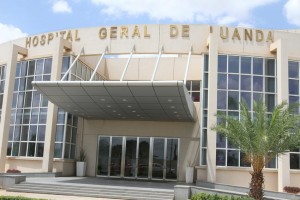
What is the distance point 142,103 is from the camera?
22.1 meters

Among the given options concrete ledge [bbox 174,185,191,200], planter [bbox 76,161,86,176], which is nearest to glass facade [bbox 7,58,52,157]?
planter [bbox 76,161,86,176]

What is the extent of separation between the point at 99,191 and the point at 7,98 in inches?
475

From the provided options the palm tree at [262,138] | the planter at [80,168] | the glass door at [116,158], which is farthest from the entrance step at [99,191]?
the glass door at [116,158]

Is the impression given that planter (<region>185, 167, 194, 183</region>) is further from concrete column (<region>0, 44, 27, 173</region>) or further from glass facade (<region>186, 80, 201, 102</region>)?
concrete column (<region>0, 44, 27, 173</region>)

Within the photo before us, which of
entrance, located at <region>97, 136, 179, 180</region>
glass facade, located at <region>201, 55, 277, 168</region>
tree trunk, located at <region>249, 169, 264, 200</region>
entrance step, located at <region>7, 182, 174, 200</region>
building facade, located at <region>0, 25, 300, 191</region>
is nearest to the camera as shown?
tree trunk, located at <region>249, 169, 264, 200</region>

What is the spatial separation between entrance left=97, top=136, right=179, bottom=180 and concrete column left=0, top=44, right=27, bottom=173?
22.4 ft

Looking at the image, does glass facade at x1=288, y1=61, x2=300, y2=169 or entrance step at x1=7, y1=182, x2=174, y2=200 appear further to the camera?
glass facade at x1=288, y1=61, x2=300, y2=169

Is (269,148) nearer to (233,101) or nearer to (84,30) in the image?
(233,101)

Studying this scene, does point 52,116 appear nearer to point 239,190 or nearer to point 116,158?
point 116,158

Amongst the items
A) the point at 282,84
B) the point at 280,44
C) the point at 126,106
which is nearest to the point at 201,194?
the point at 126,106

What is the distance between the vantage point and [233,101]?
24.1m

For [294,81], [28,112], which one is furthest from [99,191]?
[294,81]

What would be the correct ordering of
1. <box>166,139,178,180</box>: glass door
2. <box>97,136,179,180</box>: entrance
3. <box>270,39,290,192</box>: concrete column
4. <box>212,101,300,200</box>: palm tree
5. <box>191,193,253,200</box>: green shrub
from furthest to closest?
<box>97,136,179,180</box>: entrance → <box>166,139,178,180</box>: glass door → <box>270,39,290,192</box>: concrete column → <box>212,101,300,200</box>: palm tree → <box>191,193,253,200</box>: green shrub

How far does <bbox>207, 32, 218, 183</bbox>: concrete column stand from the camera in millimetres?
22984
